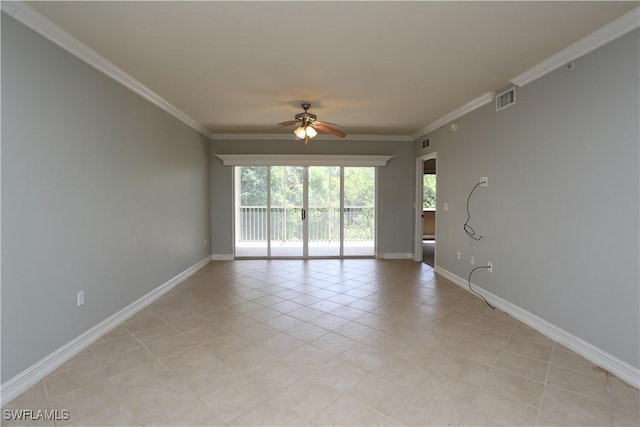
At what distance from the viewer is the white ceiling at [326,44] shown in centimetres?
204

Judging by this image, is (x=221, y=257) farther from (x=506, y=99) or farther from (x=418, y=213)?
(x=506, y=99)

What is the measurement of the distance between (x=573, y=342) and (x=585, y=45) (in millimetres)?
2395

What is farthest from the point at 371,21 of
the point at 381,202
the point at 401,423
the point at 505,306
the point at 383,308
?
the point at 381,202

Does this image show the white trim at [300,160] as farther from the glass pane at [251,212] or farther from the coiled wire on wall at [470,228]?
the coiled wire on wall at [470,228]

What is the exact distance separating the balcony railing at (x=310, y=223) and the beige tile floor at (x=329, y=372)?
2.77 metres

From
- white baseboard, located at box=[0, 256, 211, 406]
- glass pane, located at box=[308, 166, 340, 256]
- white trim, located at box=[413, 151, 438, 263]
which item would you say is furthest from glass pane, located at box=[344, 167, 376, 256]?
white baseboard, located at box=[0, 256, 211, 406]

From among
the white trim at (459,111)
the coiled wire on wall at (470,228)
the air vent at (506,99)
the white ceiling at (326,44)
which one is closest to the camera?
the white ceiling at (326,44)

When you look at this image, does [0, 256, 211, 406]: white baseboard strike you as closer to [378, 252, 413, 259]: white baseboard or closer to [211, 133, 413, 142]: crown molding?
[211, 133, 413, 142]: crown molding

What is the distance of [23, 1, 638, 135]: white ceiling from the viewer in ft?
6.71

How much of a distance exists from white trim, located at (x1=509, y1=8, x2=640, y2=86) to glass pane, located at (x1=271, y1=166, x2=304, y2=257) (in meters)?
4.12

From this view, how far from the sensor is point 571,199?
2600mm

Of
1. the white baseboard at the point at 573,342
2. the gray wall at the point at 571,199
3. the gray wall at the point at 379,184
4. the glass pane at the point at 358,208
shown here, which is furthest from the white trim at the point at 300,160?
the white baseboard at the point at 573,342

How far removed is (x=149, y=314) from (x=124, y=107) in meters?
2.18

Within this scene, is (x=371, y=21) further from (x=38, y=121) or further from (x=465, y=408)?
(x=465, y=408)
